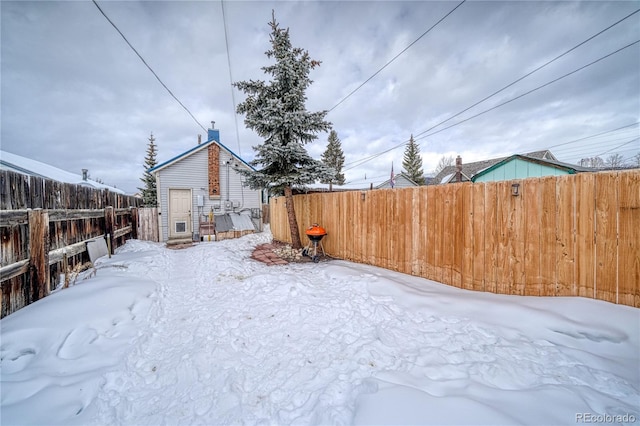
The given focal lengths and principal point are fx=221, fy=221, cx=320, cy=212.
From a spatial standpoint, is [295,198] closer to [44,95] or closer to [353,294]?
[353,294]

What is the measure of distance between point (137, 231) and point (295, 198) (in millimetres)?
7597

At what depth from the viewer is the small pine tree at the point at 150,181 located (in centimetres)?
1977

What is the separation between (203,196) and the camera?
457 inches

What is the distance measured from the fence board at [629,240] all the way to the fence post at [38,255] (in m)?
7.21

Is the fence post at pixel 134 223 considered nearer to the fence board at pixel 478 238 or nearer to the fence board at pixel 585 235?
the fence board at pixel 478 238

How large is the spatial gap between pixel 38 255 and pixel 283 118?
5.30 metres

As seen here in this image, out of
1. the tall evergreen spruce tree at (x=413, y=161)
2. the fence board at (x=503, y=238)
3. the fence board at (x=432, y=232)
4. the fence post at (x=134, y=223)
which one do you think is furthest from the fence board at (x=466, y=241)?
the tall evergreen spruce tree at (x=413, y=161)

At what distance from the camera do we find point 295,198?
7863mm

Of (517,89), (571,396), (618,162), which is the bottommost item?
(571,396)

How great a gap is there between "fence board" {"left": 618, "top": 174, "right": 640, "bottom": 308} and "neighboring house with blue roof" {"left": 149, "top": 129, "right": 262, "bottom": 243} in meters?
11.1

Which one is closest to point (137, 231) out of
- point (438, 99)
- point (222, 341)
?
point (222, 341)

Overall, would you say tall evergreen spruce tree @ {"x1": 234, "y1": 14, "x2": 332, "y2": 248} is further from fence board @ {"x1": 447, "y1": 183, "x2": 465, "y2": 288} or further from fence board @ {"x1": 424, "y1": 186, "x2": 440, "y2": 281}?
fence board @ {"x1": 447, "y1": 183, "x2": 465, "y2": 288}

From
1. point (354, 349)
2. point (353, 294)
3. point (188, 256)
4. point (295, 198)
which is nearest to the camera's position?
point (354, 349)

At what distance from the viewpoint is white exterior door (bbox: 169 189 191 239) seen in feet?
36.1
